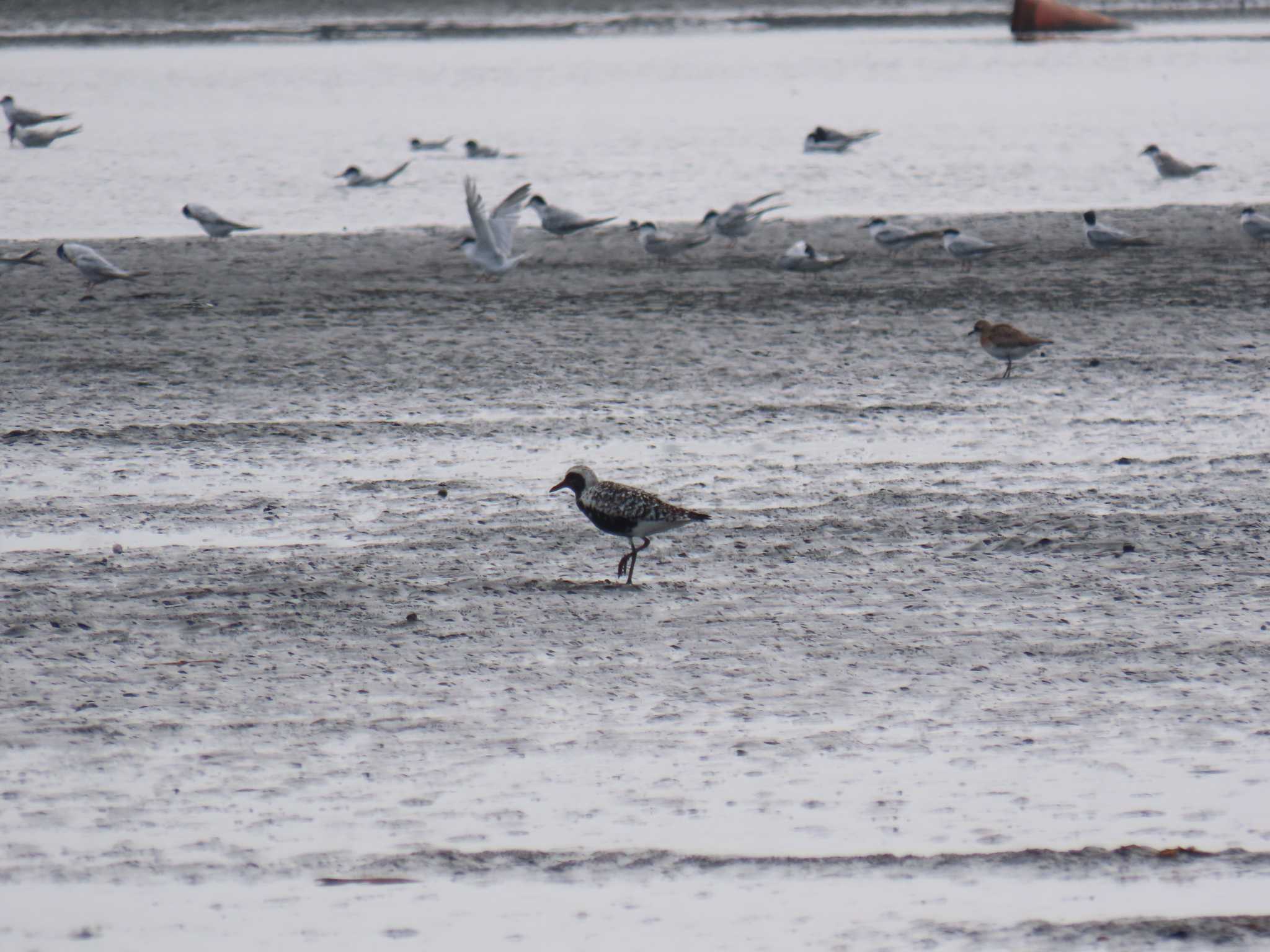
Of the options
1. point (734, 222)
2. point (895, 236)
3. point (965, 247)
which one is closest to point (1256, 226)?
point (965, 247)

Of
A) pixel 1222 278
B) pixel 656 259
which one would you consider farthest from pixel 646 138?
pixel 1222 278

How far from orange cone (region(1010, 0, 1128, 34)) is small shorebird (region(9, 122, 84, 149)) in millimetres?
32895

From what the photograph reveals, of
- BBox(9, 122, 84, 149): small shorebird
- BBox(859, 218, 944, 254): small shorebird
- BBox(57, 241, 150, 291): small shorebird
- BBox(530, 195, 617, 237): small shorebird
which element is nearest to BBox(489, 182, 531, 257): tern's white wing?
BBox(530, 195, 617, 237): small shorebird

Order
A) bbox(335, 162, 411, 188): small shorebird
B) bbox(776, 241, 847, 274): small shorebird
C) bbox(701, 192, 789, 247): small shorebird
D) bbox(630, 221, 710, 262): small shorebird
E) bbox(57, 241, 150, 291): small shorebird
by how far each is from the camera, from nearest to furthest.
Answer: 1. bbox(57, 241, 150, 291): small shorebird
2. bbox(776, 241, 847, 274): small shorebird
3. bbox(630, 221, 710, 262): small shorebird
4. bbox(701, 192, 789, 247): small shorebird
5. bbox(335, 162, 411, 188): small shorebird

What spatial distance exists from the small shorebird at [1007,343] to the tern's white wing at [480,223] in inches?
167

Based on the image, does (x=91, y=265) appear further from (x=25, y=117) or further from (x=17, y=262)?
(x=25, y=117)

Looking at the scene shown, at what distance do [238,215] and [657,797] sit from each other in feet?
45.2

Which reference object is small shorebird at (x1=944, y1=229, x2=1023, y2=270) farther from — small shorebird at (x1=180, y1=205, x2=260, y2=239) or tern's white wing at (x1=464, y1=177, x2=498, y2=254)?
small shorebird at (x1=180, y1=205, x2=260, y2=239)

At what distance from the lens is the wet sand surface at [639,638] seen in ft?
13.5

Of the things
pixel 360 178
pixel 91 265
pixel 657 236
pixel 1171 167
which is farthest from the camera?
pixel 360 178

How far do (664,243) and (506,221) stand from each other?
1.65m

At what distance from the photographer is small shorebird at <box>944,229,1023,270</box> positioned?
44.6 ft

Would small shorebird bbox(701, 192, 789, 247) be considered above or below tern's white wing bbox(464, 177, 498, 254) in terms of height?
below

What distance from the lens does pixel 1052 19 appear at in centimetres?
5178
